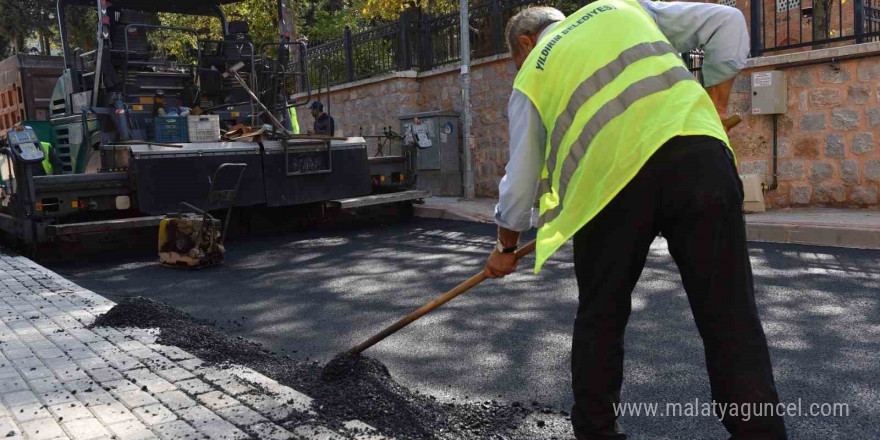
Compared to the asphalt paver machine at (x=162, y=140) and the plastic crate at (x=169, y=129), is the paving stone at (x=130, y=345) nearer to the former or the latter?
the asphalt paver machine at (x=162, y=140)

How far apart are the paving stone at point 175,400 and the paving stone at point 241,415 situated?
17cm

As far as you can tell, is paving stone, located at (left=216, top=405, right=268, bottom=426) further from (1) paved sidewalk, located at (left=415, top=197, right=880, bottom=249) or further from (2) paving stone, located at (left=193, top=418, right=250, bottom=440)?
(1) paved sidewalk, located at (left=415, top=197, right=880, bottom=249)

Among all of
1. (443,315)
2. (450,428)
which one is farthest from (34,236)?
(450,428)

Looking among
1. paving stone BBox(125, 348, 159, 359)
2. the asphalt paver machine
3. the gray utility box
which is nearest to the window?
the gray utility box

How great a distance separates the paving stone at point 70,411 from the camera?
3.20 meters

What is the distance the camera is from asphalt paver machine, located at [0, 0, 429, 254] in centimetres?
844

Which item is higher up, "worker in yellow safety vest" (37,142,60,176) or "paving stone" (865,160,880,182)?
"worker in yellow safety vest" (37,142,60,176)

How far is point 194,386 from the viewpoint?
3.58 m

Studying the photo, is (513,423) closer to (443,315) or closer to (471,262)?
(443,315)

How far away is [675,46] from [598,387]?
1147 millimetres

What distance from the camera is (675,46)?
271 cm

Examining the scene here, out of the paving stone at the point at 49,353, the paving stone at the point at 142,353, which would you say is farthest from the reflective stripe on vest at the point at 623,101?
the paving stone at the point at 49,353

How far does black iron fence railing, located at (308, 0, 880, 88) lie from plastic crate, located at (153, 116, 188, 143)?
5.99 ft

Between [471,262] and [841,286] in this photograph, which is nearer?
[841,286]
